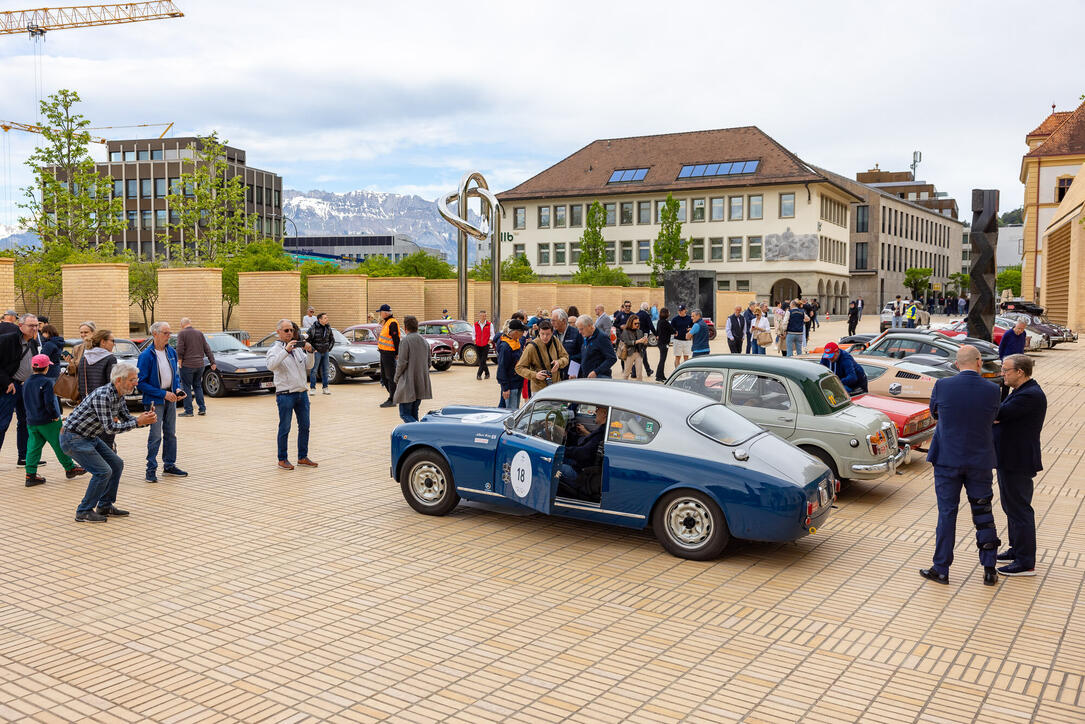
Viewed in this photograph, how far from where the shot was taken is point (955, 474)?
7.09 meters

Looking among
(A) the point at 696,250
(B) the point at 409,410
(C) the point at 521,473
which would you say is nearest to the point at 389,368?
(B) the point at 409,410

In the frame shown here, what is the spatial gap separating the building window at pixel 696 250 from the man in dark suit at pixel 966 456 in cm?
6883

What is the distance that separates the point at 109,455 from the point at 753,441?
5993mm

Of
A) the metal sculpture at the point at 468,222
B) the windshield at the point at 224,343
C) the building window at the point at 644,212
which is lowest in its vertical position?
the windshield at the point at 224,343

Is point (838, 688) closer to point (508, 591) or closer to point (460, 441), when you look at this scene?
point (508, 591)

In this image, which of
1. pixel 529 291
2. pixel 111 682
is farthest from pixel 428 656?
pixel 529 291

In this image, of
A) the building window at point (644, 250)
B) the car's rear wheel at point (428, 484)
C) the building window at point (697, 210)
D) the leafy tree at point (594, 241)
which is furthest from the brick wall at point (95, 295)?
the building window at point (697, 210)

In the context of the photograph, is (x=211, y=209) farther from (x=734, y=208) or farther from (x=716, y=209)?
(x=734, y=208)

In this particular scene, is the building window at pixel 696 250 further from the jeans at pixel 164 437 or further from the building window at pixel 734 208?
the jeans at pixel 164 437

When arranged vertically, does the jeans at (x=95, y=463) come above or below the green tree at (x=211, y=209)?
below

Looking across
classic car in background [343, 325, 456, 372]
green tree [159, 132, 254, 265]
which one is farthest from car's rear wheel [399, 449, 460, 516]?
green tree [159, 132, 254, 265]

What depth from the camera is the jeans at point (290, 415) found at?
11.2 meters

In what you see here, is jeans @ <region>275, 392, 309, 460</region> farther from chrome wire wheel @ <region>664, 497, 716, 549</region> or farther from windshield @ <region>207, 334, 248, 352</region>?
windshield @ <region>207, 334, 248, 352</region>

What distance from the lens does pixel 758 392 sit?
33.5 feet
